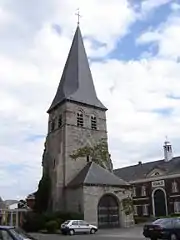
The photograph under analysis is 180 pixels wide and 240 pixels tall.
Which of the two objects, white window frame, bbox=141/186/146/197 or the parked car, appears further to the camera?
white window frame, bbox=141/186/146/197

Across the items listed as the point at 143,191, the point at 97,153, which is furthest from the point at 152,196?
the point at 97,153

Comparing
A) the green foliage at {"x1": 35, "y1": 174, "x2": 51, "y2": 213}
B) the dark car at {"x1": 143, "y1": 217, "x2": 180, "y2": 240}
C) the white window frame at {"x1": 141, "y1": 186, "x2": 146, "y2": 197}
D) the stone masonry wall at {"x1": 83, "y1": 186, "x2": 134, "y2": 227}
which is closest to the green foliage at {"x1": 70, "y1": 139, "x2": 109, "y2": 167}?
the green foliage at {"x1": 35, "y1": 174, "x2": 51, "y2": 213}

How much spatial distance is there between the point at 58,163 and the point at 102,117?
31.2ft

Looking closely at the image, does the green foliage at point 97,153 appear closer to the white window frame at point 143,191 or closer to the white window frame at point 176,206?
the white window frame at point 176,206

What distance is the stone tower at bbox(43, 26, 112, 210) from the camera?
4019 cm

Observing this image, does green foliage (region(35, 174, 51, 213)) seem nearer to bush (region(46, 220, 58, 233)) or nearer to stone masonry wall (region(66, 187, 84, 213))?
stone masonry wall (region(66, 187, 84, 213))

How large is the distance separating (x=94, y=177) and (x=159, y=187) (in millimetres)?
23014

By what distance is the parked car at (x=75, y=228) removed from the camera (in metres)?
30.1

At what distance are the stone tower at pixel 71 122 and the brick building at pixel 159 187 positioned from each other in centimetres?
1667

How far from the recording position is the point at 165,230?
19359 millimetres

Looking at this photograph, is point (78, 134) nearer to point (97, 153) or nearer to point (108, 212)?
point (97, 153)

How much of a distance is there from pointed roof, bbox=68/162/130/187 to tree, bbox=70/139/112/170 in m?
1.74

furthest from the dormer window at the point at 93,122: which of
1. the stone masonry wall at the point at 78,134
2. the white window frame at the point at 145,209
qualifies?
the white window frame at the point at 145,209

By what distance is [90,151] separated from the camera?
42.7 meters
